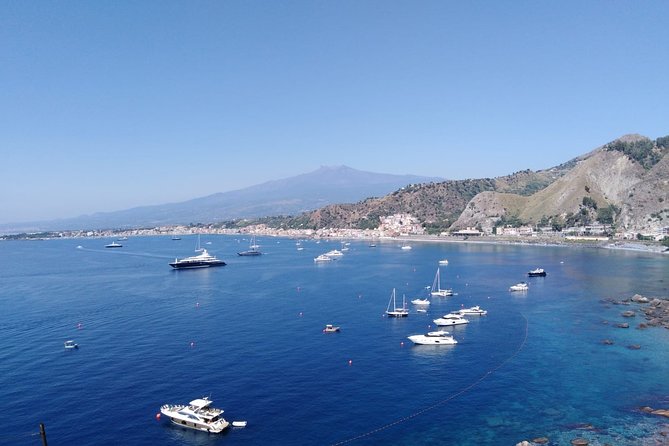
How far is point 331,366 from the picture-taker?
1371 inches

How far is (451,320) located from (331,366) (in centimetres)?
1695

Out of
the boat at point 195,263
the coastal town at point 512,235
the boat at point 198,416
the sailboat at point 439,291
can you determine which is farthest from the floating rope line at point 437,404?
the coastal town at point 512,235

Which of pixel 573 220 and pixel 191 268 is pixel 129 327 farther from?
pixel 573 220

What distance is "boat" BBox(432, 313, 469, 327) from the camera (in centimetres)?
4678

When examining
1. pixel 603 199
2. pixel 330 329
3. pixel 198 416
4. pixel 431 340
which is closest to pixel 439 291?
pixel 330 329

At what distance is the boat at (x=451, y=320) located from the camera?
46.8 m

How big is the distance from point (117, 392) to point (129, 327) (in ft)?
57.3

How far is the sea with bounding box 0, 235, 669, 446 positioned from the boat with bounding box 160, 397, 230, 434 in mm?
432

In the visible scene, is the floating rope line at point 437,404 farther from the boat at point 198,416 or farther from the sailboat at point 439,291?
the sailboat at point 439,291

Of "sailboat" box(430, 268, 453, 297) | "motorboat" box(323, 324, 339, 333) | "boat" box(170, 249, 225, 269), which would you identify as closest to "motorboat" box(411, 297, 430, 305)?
"sailboat" box(430, 268, 453, 297)

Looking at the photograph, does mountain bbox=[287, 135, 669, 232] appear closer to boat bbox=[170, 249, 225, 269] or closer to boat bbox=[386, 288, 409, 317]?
boat bbox=[170, 249, 225, 269]

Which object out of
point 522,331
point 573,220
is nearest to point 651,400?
point 522,331

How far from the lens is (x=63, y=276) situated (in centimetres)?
8538

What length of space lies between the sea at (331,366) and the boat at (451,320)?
134cm
